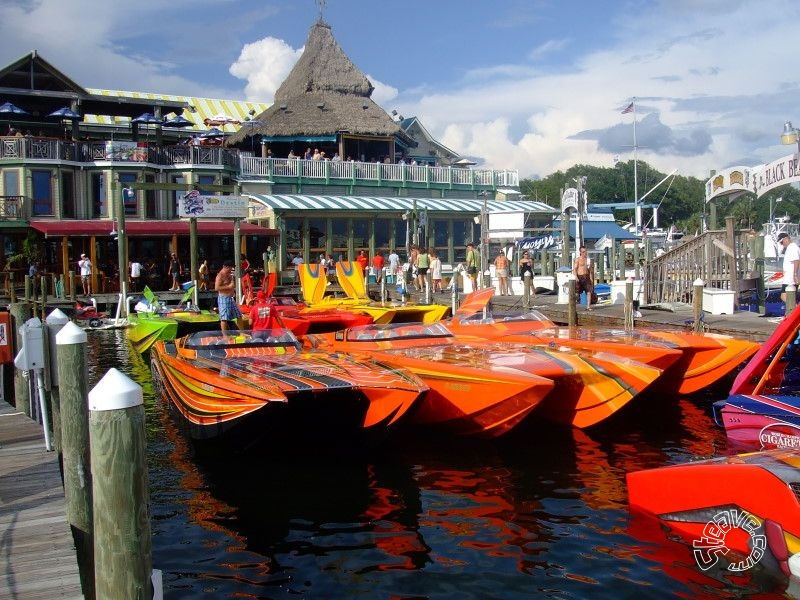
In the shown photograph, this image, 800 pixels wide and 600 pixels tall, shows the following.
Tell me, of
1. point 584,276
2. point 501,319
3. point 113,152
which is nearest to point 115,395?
point 501,319

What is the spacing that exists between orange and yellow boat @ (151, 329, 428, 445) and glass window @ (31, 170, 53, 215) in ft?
81.2

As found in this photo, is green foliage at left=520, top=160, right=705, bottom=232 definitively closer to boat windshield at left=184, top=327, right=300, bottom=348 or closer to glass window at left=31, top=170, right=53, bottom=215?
glass window at left=31, top=170, right=53, bottom=215

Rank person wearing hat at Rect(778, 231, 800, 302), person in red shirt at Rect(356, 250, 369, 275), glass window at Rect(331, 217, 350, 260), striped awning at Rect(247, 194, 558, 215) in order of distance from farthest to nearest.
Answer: glass window at Rect(331, 217, 350, 260) < striped awning at Rect(247, 194, 558, 215) < person in red shirt at Rect(356, 250, 369, 275) < person wearing hat at Rect(778, 231, 800, 302)

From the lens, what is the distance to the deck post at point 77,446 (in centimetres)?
641

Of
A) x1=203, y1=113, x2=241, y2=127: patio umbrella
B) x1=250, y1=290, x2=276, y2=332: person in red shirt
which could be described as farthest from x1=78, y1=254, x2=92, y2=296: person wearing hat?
x1=203, y1=113, x2=241, y2=127: patio umbrella

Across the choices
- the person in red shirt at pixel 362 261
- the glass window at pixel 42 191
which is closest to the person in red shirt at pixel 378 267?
the person in red shirt at pixel 362 261

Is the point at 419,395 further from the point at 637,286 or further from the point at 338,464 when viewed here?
the point at 637,286

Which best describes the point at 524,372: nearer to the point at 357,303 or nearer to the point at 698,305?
the point at 698,305

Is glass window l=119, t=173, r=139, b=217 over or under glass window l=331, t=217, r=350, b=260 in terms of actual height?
over

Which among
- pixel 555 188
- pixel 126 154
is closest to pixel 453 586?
pixel 126 154

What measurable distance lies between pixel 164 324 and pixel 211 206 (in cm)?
727

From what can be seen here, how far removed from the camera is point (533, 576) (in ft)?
24.2

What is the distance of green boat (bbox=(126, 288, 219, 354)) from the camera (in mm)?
21000

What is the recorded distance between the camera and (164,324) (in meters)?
21.0
